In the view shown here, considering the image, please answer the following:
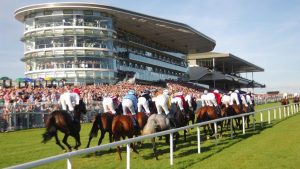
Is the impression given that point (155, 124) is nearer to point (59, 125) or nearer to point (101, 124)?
point (101, 124)

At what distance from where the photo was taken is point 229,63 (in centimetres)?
9144

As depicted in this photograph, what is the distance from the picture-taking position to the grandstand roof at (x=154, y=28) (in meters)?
42.9

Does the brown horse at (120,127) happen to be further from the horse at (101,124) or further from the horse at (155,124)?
the horse at (101,124)

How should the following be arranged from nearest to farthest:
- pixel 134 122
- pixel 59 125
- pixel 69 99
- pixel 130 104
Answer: pixel 59 125 → pixel 134 122 → pixel 130 104 → pixel 69 99

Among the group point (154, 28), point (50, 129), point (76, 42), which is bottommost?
point (50, 129)

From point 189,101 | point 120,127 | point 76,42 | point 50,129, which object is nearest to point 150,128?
point 120,127

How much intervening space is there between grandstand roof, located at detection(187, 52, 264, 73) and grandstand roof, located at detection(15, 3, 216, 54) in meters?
2.28

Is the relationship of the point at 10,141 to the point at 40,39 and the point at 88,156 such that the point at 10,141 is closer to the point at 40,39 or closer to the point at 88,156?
the point at 88,156

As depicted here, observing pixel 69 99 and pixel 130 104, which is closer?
pixel 130 104

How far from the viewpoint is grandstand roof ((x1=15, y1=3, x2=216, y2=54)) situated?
141 feet

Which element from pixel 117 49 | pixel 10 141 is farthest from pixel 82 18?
pixel 10 141

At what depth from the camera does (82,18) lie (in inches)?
1705

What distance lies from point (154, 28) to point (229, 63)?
39.0 meters

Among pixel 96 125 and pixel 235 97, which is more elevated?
pixel 235 97
